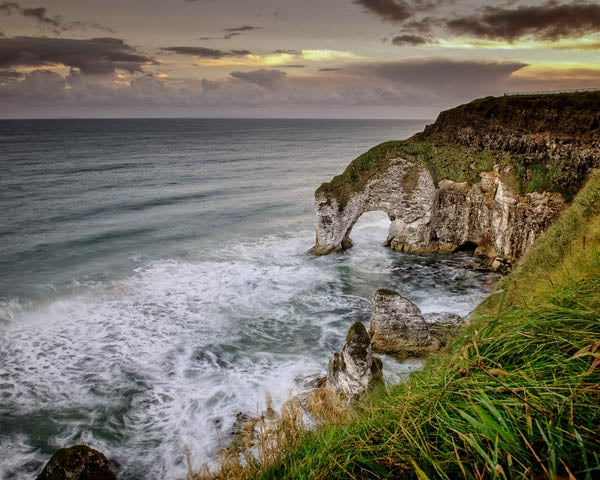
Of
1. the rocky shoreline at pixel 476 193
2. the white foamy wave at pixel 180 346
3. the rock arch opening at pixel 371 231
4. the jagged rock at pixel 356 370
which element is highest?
the rocky shoreline at pixel 476 193

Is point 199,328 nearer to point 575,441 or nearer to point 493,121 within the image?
point 575,441

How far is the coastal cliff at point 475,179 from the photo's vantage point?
26672 mm

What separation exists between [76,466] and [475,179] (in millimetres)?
30166

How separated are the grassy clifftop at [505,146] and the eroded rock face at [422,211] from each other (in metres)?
0.74

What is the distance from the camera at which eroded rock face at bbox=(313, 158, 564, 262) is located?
29.5 m

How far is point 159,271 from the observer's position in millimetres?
28766

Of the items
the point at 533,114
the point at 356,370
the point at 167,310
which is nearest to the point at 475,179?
the point at 533,114

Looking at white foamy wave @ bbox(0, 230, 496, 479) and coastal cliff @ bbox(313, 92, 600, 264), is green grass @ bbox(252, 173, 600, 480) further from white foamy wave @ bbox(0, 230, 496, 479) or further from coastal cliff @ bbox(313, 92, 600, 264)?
coastal cliff @ bbox(313, 92, 600, 264)

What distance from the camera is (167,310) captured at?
22719 millimetres

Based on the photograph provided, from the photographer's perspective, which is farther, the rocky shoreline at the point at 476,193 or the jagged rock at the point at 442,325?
the rocky shoreline at the point at 476,193

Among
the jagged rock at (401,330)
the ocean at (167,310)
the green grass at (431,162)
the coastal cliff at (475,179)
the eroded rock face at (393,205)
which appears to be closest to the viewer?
the ocean at (167,310)

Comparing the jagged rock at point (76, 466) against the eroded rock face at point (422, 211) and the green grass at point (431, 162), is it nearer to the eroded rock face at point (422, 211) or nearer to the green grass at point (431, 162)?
the eroded rock face at point (422, 211)

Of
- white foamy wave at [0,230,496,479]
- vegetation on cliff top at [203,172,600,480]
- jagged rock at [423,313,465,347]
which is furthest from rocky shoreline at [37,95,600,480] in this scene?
vegetation on cliff top at [203,172,600,480]

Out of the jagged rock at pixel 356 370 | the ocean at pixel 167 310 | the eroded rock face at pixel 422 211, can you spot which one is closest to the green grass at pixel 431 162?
the eroded rock face at pixel 422 211
